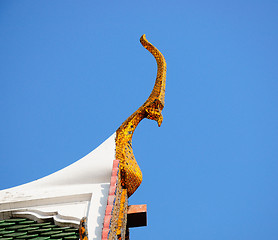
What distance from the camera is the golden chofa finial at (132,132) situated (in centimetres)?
657

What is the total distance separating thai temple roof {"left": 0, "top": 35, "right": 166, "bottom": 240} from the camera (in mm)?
5488

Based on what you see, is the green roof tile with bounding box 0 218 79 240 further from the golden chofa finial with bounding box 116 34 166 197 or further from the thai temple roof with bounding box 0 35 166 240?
the golden chofa finial with bounding box 116 34 166 197

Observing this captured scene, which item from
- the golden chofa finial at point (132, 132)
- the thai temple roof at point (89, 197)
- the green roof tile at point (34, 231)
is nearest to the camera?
the green roof tile at point (34, 231)

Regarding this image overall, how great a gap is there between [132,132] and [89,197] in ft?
5.05

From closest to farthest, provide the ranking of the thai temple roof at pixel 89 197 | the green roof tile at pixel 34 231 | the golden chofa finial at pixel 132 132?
1. the green roof tile at pixel 34 231
2. the thai temple roof at pixel 89 197
3. the golden chofa finial at pixel 132 132

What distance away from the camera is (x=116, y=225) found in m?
5.57

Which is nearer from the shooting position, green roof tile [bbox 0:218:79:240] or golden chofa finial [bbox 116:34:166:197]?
green roof tile [bbox 0:218:79:240]

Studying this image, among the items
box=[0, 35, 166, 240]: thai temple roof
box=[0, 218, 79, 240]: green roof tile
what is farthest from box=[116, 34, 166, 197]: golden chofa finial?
box=[0, 218, 79, 240]: green roof tile

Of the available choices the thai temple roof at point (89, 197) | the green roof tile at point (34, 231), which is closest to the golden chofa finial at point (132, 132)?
the thai temple roof at point (89, 197)

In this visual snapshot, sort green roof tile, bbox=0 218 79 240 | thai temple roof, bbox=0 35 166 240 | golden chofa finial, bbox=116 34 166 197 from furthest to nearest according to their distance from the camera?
golden chofa finial, bbox=116 34 166 197 → thai temple roof, bbox=0 35 166 240 → green roof tile, bbox=0 218 79 240

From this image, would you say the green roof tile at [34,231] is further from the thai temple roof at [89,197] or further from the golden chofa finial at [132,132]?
the golden chofa finial at [132,132]

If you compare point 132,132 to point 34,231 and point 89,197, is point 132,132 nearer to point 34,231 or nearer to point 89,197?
point 89,197

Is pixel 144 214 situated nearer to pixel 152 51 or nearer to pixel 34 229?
pixel 34 229

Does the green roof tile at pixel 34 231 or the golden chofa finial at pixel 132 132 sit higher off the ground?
the golden chofa finial at pixel 132 132
